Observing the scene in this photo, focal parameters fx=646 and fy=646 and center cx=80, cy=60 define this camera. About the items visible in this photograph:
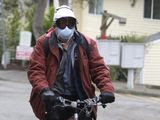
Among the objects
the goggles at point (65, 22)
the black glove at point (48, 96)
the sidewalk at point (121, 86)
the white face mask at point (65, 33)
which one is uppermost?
the goggles at point (65, 22)

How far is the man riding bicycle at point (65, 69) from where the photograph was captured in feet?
18.2

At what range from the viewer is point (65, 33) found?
5.53 metres

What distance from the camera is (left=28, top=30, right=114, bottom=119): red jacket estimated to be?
217 inches

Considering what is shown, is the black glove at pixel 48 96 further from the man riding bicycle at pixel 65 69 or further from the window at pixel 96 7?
the window at pixel 96 7

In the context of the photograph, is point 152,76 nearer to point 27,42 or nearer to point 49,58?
point 27,42

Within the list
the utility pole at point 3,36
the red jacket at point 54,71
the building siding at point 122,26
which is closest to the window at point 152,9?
the building siding at point 122,26

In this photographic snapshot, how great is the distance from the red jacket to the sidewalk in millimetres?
13508

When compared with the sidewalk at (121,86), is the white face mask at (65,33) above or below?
above

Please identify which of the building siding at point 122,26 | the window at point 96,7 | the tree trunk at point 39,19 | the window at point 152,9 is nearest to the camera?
the tree trunk at point 39,19

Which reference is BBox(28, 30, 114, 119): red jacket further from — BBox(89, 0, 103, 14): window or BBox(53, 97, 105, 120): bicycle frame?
BBox(89, 0, 103, 14): window

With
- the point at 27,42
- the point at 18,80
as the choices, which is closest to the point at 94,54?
the point at 18,80

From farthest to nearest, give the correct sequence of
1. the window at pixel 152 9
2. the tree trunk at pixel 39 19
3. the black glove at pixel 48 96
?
the window at pixel 152 9
the tree trunk at pixel 39 19
the black glove at pixel 48 96

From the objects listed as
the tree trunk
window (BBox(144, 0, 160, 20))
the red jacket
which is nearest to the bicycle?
the red jacket

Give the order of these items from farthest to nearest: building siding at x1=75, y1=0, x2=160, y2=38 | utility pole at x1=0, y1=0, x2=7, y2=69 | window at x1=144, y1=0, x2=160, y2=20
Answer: window at x1=144, y1=0, x2=160, y2=20 → building siding at x1=75, y1=0, x2=160, y2=38 → utility pole at x1=0, y1=0, x2=7, y2=69
